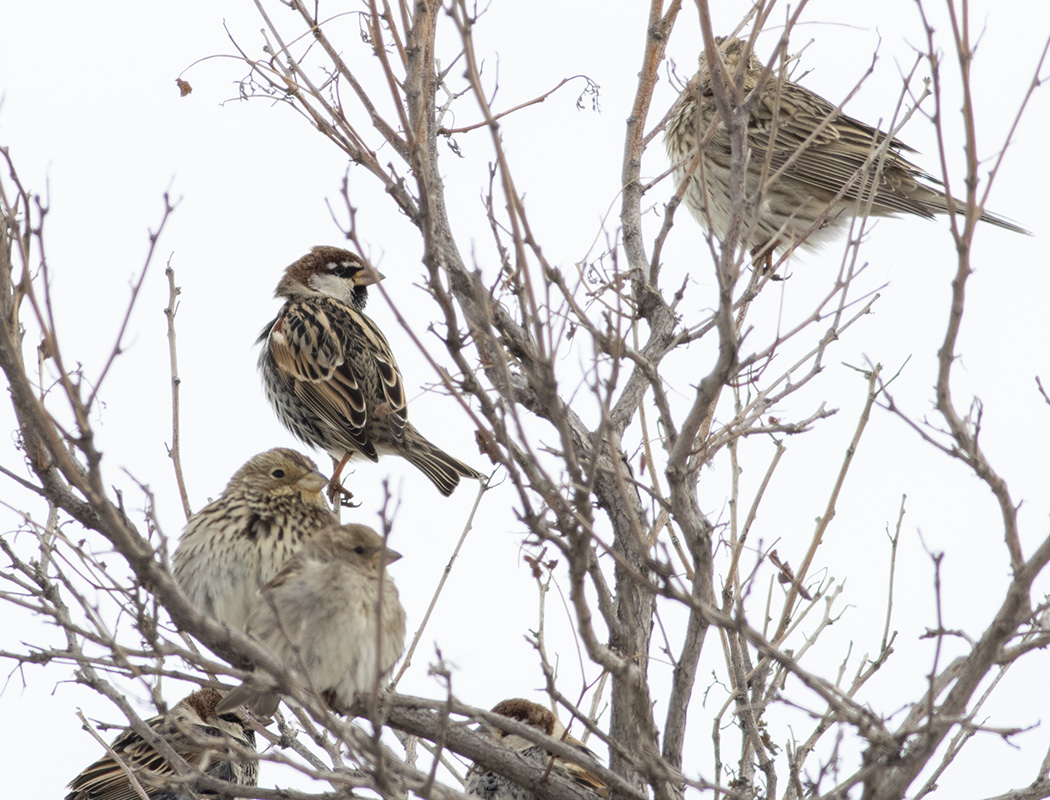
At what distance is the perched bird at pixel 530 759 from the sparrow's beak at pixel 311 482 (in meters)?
1.39

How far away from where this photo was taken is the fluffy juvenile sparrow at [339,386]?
7172 mm

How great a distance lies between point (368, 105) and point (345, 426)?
2.84 m

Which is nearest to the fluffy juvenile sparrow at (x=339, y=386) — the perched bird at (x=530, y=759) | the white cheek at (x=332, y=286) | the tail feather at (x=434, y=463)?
the tail feather at (x=434, y=463)

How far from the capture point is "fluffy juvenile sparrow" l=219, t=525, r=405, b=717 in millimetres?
4363

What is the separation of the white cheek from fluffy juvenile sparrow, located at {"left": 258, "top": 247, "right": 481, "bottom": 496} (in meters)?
0.32

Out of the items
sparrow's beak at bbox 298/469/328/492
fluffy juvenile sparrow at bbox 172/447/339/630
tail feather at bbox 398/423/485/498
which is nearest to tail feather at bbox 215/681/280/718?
fluffy juvenile sparrow at bbox 172/447/339/630

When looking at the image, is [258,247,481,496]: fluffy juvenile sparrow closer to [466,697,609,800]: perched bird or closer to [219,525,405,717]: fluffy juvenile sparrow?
[466,697,609,800]: perched bird

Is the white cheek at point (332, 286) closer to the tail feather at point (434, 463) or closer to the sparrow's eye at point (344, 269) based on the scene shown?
the sparrow's eye at point (344, 269)

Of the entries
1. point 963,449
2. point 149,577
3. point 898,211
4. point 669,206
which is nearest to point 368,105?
point 669,206

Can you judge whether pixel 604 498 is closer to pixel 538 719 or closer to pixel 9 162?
pixel 538 719

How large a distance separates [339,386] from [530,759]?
3.30m

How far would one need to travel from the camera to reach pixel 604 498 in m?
4.80

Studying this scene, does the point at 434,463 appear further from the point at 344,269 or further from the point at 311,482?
the point at 344,269

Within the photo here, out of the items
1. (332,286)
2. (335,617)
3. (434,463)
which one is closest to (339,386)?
(434,463)
